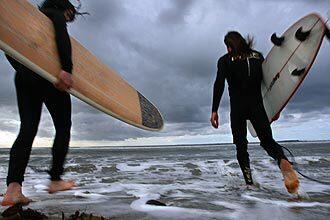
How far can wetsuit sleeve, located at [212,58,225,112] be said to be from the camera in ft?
13.5

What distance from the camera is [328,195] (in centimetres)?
362

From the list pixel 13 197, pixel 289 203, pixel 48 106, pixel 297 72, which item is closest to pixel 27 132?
pixel 48 106

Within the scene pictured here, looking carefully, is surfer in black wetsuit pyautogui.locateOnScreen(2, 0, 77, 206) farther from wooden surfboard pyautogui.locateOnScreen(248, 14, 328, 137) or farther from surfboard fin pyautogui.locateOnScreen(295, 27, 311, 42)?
surfboard fin pyautogui.locateOnScreen(295, 27, 311, 42)

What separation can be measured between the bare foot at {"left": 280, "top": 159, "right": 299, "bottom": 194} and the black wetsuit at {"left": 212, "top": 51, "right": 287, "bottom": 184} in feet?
0.84

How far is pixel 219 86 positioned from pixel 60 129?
5.93 feet

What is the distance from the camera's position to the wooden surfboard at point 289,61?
163 inches

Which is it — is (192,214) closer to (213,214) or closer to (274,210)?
(213,214)

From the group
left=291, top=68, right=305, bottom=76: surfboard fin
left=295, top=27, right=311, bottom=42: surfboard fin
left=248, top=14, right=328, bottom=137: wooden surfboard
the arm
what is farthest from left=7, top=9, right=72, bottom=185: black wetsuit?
left=295, top=27, right=311, bottom=42: surfboard fin

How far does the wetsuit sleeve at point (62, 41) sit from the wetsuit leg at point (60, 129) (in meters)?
0.34

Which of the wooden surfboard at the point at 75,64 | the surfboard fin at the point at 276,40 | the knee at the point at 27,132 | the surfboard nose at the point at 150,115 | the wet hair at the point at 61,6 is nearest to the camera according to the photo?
the wooden surfboard at the point at 75,64

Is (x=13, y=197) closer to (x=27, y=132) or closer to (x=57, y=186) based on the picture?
(x=27, y=132)

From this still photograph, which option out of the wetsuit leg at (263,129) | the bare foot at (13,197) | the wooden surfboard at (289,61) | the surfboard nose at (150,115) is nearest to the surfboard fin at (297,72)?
the wooden surfboard at (289,61)

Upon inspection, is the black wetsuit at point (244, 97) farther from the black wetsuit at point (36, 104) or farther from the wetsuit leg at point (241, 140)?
the black wetsuit at point (36, 104)

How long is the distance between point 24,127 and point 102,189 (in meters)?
1.36
